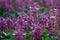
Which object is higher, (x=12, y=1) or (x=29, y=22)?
(x=12, y=1)

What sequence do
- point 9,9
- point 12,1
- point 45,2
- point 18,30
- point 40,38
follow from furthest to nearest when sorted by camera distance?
point 12,1 → point 45,2 → point 9,9 → point 40,38 → point 18,30

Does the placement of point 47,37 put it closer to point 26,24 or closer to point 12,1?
point 26,24

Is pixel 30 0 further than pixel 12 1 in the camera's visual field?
No

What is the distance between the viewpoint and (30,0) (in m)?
3.54

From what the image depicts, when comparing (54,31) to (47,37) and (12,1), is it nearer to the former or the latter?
(47,37)

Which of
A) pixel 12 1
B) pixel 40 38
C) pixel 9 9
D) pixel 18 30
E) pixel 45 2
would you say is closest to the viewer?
pixel 18 30

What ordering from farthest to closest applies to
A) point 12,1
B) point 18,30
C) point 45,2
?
point 12,1 → point 45,2 → point 18,30

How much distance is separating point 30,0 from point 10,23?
1.10 m

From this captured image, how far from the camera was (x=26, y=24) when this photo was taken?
2.50 metres

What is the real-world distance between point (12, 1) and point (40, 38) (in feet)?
5.72

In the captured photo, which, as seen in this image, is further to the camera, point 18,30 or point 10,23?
point 10,23

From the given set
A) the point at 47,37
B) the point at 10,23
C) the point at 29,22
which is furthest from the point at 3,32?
the point at 47,37

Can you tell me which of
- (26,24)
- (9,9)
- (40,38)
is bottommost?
(40,38)

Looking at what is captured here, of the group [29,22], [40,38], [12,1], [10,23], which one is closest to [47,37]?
[40,38]
